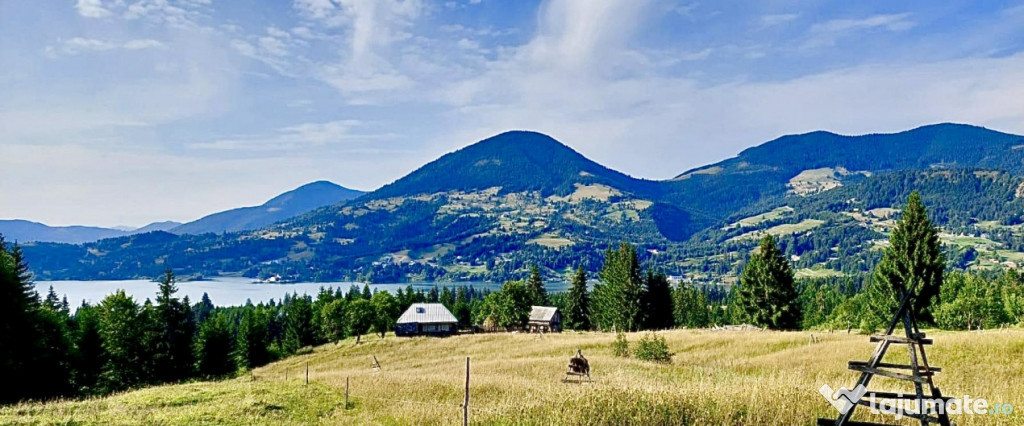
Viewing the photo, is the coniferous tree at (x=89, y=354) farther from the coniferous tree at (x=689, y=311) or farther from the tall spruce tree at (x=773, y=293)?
the coniferous tree at (x=689, y=311)

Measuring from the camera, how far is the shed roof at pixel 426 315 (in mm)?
84625

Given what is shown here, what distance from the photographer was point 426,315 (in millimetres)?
85500

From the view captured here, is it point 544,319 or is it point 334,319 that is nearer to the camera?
point 334,319

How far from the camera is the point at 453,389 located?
1784 centimetres

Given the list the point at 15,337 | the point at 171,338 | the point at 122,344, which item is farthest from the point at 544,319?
the point at 15,337

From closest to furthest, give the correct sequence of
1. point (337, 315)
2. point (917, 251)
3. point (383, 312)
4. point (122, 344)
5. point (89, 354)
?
point (917, 251)
point (89, 354)
point (122, 344)
point (383, 312)
point (337, 315)

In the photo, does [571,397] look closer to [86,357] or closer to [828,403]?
[828,403]

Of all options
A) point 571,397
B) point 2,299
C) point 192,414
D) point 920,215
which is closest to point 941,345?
point 571,397

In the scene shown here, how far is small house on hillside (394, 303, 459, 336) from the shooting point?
277 feet

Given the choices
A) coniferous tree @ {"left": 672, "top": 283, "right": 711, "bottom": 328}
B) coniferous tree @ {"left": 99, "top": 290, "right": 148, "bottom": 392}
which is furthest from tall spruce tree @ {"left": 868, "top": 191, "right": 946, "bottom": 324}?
coniferous tree @ {"left": 99, "top": 290, "right": 148, "bottom": 392}

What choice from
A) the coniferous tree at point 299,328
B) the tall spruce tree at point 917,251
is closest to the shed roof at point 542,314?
the coniferous tree at point 299,328

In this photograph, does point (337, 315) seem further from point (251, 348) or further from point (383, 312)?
point (251, 348)

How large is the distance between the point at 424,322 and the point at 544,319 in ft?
67.2

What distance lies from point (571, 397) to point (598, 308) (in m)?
76.8
